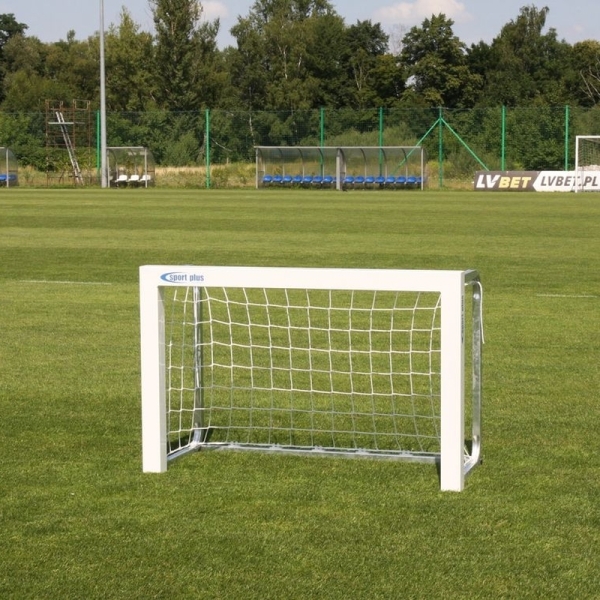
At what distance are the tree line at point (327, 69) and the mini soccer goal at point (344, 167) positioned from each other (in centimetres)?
2360

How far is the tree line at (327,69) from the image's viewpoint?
259 feet

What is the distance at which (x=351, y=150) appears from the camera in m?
49.8

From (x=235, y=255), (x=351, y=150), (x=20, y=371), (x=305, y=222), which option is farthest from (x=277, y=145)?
(x=20, y=371)

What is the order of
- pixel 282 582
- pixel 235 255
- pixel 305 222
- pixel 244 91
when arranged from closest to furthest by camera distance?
pixel 282 582 < pixel 235 255 < pixel 305 222 < pixel 244 91

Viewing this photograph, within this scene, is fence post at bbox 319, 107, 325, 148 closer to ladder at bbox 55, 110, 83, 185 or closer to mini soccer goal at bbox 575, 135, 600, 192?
ladder at bbox 55, 110, 83, 185

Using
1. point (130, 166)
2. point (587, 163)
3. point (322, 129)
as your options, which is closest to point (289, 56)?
point (322, 129)

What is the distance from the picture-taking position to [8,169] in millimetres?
52094

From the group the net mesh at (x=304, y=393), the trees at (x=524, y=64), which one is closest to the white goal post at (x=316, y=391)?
the net mesh at (x=304, y=393)

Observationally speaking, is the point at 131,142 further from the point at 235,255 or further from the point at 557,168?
the point at 235,255

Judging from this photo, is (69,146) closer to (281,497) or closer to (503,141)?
(503,141)

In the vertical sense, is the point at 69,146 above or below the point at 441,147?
above

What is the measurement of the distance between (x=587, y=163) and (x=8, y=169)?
24463 millimetres

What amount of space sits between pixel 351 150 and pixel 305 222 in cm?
2517

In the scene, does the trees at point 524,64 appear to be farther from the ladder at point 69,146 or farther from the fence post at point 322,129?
the ladder at point 69,146
